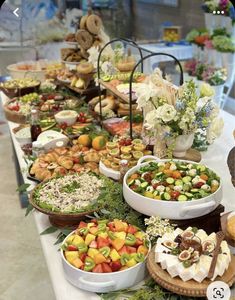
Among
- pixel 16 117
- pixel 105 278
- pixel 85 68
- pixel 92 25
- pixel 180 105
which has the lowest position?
pixel 16 117

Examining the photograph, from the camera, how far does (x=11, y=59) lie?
3.78 metres

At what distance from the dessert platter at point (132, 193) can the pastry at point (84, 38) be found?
528 millimetres

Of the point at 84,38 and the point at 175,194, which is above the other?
the point at 84,38

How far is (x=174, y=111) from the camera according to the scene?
1.50 m

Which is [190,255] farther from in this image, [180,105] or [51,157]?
[51,157]

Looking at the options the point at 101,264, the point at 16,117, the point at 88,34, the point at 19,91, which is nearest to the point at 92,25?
the point at 88,34

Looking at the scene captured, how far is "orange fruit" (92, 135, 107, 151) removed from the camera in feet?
6.20

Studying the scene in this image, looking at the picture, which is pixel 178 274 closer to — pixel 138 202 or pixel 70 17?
pixel 138 202

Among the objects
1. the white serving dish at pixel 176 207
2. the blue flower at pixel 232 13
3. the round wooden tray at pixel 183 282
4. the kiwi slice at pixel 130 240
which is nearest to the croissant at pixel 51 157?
the white serving dish at pixel 176 207

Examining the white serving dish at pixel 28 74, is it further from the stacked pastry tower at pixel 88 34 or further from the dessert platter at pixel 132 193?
the dessert platter at pixel 132 193

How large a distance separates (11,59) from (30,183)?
237cm

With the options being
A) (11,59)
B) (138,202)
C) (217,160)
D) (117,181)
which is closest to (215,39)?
(11,59)

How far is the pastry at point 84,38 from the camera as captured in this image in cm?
279

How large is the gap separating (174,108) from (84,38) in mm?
1476
